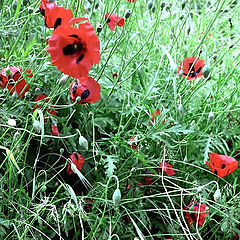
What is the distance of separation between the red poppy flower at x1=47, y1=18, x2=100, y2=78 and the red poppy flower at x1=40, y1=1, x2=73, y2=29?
0.11 ft

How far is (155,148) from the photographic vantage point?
150cm

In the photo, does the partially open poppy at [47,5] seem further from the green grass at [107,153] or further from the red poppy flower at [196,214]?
the red poppy flower at [196,214]

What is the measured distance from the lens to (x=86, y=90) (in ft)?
4.06

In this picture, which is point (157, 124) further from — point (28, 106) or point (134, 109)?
point (28, 106)

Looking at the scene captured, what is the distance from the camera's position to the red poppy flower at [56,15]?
109 cm

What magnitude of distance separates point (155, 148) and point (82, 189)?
0.95ft

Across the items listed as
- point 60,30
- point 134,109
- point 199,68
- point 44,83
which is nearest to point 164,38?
point 199,68

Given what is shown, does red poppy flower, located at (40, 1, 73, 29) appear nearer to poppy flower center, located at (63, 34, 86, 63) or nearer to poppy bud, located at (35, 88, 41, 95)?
poppy flower center, located at (63, 34, 86, 63)

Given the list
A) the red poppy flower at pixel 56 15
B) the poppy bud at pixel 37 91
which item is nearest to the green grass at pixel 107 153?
the poppy bud at pixel 37 91

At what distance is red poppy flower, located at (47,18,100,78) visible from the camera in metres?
1.06

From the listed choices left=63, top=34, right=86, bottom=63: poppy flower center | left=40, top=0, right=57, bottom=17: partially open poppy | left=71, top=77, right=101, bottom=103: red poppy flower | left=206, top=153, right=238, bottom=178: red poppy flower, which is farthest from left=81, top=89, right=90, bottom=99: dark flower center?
left=206, top=153, right=238, bottom=178: red poppy flower

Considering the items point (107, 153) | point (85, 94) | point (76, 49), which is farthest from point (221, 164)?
point (76, 49)

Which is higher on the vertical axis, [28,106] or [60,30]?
[60,30]

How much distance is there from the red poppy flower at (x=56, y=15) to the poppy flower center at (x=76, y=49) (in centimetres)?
6
